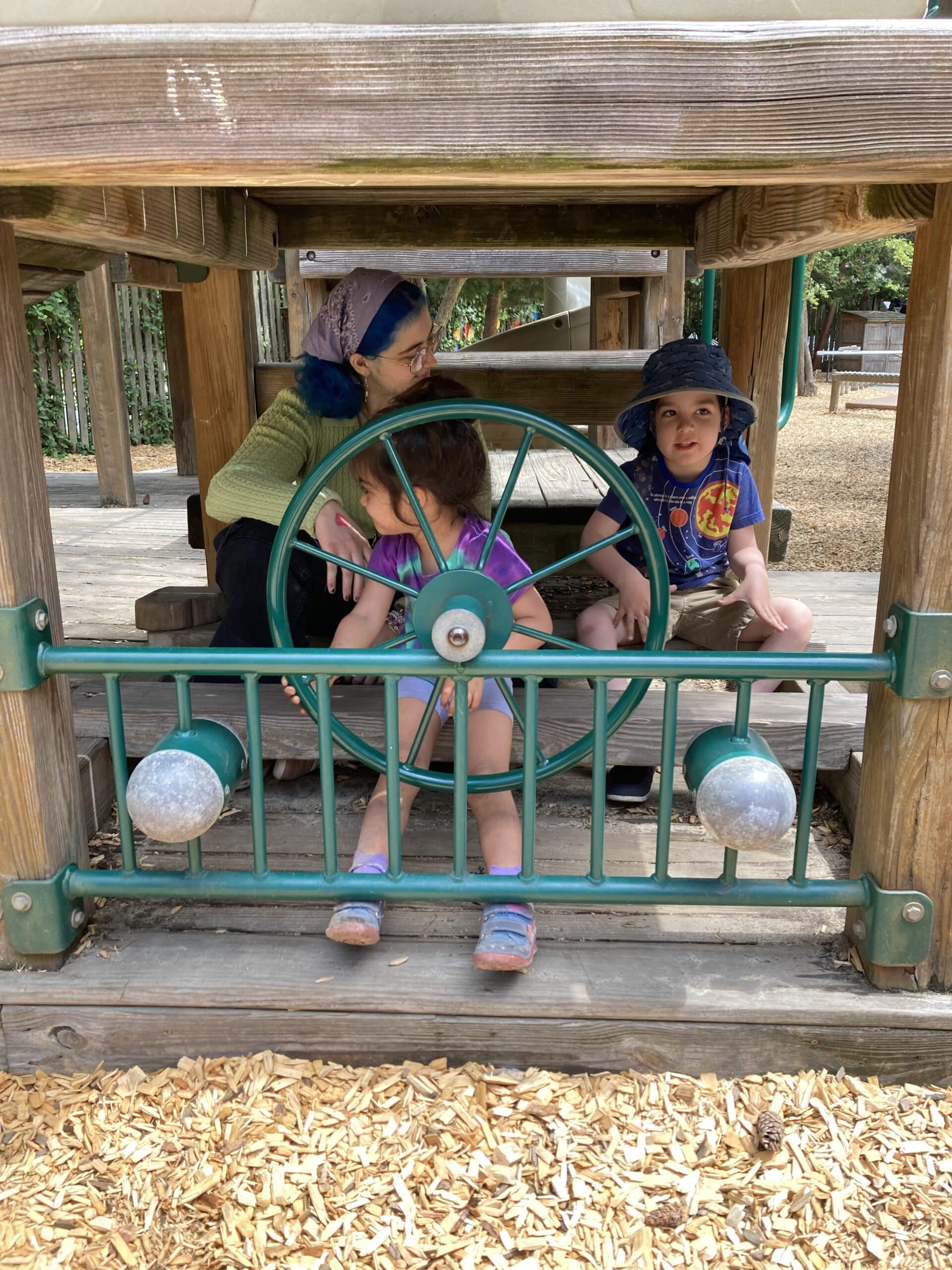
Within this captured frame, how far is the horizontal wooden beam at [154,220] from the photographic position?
57.0 inches

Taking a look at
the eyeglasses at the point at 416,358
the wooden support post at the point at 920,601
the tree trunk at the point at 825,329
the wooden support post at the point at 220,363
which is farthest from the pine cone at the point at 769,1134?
the tree trunk at the point at 825,329

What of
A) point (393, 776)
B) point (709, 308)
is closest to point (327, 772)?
point (393, 776)

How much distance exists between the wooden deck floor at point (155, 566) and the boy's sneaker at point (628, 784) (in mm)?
940

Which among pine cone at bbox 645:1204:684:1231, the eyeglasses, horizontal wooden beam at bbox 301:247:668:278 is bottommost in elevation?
pine cone at bbox 645:1204:684:1231

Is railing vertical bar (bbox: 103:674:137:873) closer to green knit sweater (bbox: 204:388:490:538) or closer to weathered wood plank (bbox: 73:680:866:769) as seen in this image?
weathered wood plank (bbox: 73:680:866:769)

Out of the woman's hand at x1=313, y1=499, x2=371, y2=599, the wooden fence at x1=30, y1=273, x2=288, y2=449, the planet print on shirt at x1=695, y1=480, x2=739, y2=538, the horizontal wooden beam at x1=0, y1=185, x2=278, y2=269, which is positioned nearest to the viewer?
the horizontal wooden beam at x1=0, y1=185, x2=278, y2=269

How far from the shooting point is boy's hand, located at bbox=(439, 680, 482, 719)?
191 centimetres

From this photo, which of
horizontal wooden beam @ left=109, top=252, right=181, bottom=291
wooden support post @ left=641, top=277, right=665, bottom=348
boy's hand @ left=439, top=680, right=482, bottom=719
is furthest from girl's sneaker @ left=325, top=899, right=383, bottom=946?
wooden support post @ left=641, top=277, right=665, bottom=348

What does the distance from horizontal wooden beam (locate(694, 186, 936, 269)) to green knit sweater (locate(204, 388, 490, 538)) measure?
2.94ft

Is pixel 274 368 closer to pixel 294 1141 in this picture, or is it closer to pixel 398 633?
pixel 398 633

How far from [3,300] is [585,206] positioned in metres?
1.76

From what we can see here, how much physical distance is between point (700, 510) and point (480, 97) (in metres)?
1.42

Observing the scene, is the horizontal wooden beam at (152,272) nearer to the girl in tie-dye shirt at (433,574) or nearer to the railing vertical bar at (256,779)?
the girl in tie-dye shirt at (433,574)

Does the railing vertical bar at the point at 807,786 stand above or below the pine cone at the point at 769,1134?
above
